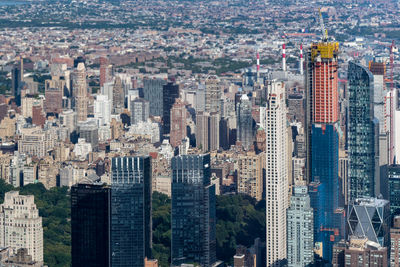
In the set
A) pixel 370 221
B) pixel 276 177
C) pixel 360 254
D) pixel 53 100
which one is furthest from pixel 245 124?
pixel 360 254

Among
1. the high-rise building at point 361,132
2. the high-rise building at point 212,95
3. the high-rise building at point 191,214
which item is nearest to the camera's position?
the high-rise building at point 191,214

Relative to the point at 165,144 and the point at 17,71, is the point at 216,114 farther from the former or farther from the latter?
the point at 17,71

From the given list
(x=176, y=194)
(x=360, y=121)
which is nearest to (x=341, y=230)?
(x=176, y=194)

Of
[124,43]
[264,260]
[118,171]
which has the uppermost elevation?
[124,43]

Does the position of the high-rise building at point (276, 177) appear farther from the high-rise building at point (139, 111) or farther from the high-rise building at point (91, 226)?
the high-rise building at point (139, 111)

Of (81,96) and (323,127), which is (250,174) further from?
(81,96)

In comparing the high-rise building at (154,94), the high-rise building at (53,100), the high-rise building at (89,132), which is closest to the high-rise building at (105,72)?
the high-rise building at (53,100)
